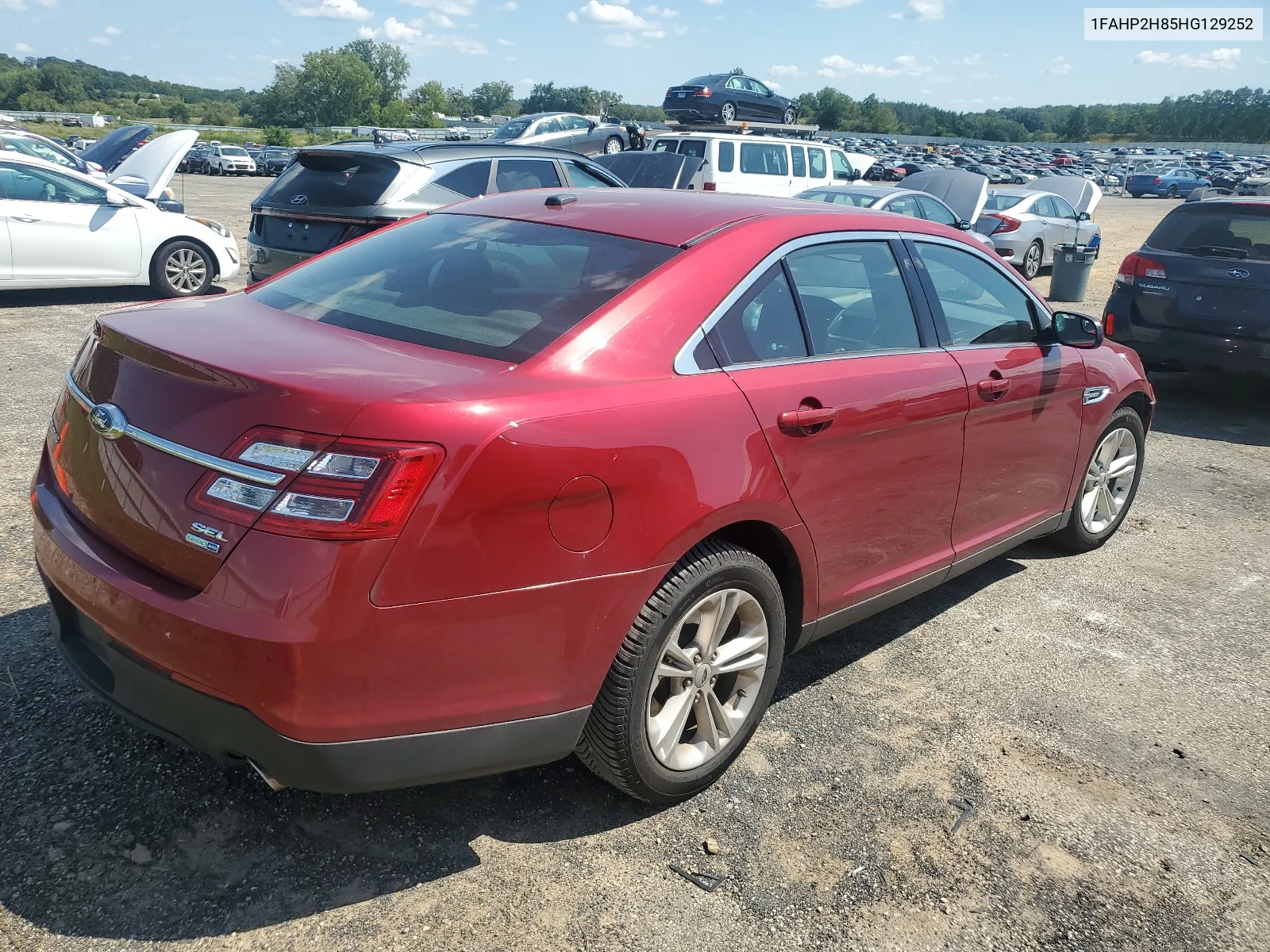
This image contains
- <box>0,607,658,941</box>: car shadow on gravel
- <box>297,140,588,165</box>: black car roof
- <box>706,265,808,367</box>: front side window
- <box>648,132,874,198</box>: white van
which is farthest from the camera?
<box>648,132,874,198</box>: white van

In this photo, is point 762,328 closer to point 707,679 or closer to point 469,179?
point 707,679

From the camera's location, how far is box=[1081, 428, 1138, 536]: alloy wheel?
4.94m

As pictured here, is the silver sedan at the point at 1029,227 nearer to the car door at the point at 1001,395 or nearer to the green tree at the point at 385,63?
the car door at the point at 1001,395

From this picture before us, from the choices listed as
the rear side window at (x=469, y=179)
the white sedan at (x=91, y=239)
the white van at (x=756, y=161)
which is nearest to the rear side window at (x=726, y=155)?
the white van at (x=756, y=161)

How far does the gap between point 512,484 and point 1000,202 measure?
1650cm

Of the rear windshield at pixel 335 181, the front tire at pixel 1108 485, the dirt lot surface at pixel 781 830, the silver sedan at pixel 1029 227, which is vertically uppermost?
the rear windshield at pixel 335 181

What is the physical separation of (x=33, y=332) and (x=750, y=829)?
8554 mm

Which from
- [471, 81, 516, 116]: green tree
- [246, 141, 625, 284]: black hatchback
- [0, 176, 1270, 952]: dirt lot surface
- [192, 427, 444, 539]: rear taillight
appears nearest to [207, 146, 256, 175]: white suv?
[246, 141, 625, 284]: black hatchback

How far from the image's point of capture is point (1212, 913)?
262cm

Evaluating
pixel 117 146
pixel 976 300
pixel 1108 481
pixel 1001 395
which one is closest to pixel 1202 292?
pixel 1108 481

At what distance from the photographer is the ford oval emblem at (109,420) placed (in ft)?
7.93

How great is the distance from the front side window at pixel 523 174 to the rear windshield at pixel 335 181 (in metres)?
1.07

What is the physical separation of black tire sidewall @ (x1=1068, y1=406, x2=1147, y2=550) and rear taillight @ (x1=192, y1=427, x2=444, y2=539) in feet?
11.8

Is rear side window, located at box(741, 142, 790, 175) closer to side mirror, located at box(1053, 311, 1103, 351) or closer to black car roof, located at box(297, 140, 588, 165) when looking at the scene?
black car roof, located at box(297, 140, 588, 165)
